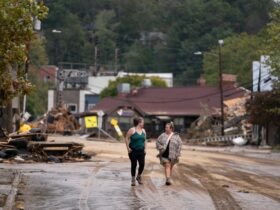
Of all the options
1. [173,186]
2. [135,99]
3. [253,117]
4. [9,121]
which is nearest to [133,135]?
[173,186]

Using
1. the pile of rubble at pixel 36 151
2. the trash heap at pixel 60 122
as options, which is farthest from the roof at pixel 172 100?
the pile of rubble at pixel 36 151

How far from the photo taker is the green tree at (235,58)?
110562 millimetres

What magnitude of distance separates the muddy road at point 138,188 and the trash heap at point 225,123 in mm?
42531

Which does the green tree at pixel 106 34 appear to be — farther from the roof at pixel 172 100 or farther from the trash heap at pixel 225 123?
the trash heap at pixel 225 123

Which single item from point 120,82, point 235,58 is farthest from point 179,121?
point 235,58

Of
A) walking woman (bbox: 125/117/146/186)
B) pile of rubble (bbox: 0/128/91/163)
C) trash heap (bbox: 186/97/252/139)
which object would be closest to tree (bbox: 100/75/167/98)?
trash heap (bbox: 186/97/252/139)

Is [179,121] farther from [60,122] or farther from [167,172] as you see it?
[167,172]

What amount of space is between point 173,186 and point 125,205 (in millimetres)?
4444

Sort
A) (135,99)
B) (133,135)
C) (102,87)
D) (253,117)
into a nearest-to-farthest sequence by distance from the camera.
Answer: (133,135)
(253,117)
(135,99)
(102,87)

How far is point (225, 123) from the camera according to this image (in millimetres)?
73438

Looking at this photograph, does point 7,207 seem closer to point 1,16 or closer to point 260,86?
point 1,16

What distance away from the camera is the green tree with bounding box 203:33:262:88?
11056 centimetres

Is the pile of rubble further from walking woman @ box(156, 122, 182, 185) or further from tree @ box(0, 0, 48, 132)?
tree @ box(0, 0, 48, 132)

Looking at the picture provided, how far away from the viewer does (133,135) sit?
19484 mm
